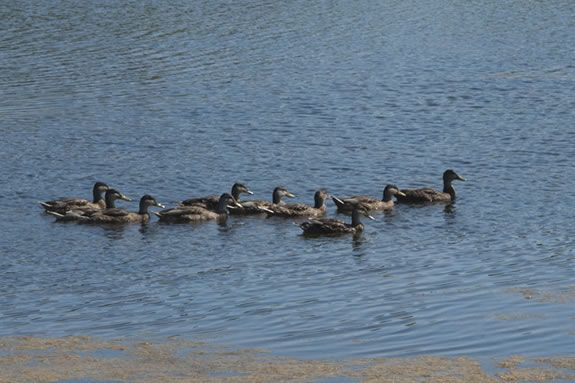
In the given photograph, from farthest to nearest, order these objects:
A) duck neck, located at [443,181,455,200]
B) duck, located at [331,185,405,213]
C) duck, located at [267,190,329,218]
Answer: duck neck, located at [443,181,455,200] < duck, located at [331,185,405,213] < duck, located at [267,190,329,218]

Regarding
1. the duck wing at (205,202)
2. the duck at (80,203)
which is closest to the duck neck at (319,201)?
the duck wing at (205,202)

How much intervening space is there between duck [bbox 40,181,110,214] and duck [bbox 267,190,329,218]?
3211 mm

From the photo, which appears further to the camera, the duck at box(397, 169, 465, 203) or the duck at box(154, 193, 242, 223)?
the duck at box(397, 169, 465, 203)

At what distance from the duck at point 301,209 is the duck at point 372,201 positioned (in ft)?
0.87

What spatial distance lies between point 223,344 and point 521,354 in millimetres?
3620

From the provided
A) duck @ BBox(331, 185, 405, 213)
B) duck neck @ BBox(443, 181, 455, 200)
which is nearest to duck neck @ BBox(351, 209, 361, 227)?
duck @ BBox(331, 185, 405, 213)

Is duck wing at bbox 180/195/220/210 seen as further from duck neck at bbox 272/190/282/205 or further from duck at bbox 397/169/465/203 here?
duck at bbox 397/169/465/203

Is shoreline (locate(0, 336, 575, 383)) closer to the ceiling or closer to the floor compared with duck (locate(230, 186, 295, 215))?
closer to the floor

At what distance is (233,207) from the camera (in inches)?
1048

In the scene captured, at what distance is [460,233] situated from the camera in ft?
80.6

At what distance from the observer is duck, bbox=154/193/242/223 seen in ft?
84.8

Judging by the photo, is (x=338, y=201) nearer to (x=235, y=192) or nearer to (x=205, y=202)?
(x=235, y=192)

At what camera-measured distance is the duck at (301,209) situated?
2636 centimetres

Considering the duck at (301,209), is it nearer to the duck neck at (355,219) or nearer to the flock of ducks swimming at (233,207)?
the flock of ducks swimming at (233,207)
